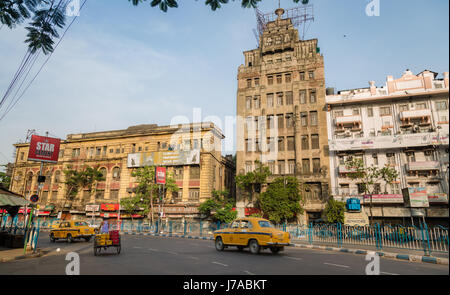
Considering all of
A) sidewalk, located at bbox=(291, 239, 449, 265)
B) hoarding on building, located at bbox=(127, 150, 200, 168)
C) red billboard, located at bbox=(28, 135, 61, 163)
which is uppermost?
hoarding on building, located at bbox=(127, 150, 200, 168)

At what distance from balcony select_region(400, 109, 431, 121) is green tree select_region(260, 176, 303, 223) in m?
14.7

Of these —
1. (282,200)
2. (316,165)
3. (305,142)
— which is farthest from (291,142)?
(282,200)

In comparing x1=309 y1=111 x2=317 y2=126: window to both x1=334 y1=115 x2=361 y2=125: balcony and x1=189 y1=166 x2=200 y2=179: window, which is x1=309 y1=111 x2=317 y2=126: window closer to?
x1=334 y1=115 x2=361 y2=125: balcony

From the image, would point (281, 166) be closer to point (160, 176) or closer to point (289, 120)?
point (289, 120)

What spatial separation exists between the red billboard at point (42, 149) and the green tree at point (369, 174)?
2922 centimetres

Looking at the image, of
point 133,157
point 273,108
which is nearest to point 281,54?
point 273,108

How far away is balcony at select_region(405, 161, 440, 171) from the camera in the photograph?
32.1 metres

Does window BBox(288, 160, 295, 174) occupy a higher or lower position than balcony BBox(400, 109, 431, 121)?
lower

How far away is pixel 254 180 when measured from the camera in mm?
36719

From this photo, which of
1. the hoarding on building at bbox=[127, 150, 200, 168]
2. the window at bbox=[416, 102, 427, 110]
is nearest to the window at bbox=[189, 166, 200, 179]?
the hoarding on building at bbox=[127, 150, 200, 168]

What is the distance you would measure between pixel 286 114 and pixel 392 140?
13235 millimetres
